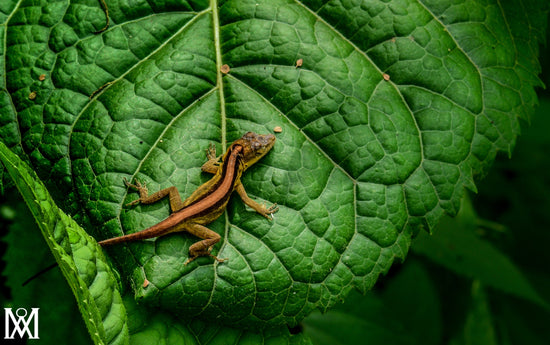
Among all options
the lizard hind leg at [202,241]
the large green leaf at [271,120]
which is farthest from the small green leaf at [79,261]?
the lizard hind leg at [202,241]

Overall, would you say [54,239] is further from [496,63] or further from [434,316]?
[434,316]

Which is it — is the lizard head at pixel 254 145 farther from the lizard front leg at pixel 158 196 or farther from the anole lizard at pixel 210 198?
the lizard front leg at pixel 158 196

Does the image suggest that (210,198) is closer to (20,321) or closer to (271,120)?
(271,120)

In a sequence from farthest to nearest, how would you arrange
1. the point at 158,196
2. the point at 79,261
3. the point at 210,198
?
the point at 210,198, the point at 158,196, the point at 79,261

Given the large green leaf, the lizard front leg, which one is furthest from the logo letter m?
the lizard front leg

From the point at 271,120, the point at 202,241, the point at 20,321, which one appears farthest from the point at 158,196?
the point at 20,321

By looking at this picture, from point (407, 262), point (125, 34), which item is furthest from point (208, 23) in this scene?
point (407, 262)

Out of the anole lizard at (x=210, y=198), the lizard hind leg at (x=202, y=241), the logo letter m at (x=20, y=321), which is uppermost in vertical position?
the anole lizard at (x=210, y=198)

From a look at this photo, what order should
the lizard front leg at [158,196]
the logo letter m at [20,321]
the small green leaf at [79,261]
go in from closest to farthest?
the small green leaf at [79,261] → the lizard front leg at [158,196] → the logo letter m at [20,321]
